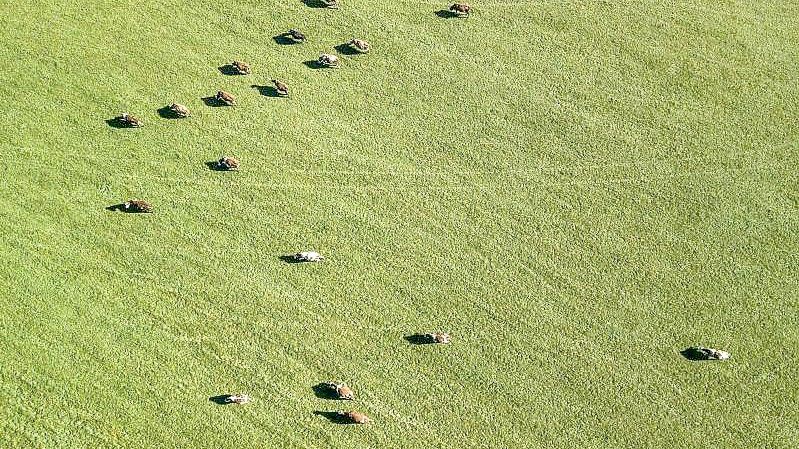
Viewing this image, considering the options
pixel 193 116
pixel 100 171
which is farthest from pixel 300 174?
pixel 100 171

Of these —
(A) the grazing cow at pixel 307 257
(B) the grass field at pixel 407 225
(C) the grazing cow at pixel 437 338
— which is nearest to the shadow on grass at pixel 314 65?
(B) the grass field at pixel 407 225

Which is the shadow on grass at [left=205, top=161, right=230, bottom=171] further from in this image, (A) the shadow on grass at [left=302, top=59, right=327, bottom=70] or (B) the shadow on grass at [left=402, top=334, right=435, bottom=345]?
(B) the shadow on grass at [left=402, top=334, right=435, bottom=345]

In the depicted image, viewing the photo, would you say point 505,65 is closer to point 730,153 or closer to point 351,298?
point 730,153

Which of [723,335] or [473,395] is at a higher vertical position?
[723,335]

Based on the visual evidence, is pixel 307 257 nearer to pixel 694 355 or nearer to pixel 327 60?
pixel 327 60

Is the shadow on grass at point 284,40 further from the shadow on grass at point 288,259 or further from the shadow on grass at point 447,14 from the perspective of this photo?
the shadow on grass at point 288,259
